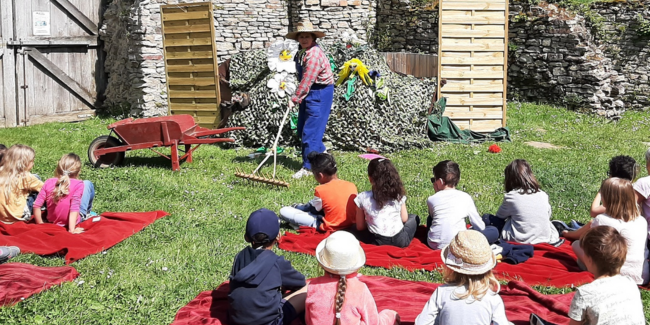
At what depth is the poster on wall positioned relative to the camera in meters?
12.5

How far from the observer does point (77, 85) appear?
1330 cm

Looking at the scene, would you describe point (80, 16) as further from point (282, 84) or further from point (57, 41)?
point (282, 84)

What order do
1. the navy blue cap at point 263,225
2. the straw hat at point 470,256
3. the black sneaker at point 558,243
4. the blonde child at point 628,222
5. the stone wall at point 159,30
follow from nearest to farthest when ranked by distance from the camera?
the straw hat at point 470,256, the navy blue cap at point 263,225, the blonde child at point 628,222, the black sneaker at point 558,243, the stone wall at point 159,30

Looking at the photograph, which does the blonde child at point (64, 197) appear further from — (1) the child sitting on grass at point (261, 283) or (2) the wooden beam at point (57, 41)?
(2) the wooden beam at point (57, 41)

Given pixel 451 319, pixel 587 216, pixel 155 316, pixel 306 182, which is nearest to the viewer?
pixel 451 319

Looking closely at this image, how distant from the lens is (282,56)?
11164 millimetres

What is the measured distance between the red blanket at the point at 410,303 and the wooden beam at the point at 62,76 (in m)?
9.75

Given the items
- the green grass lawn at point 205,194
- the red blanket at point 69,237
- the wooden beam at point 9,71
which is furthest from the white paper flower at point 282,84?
the wooden beam at point 9,71

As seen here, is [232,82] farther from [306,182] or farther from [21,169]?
[21,169]

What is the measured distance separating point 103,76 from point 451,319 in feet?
39.7

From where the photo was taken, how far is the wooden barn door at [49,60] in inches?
484

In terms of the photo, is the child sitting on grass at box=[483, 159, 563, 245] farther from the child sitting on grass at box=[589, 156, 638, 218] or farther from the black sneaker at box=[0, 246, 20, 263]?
the black sneaker at box=[0, 246, 20, 263]

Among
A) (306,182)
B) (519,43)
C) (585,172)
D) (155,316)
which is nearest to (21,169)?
(155,316)

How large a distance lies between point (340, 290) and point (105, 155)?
6087mm
